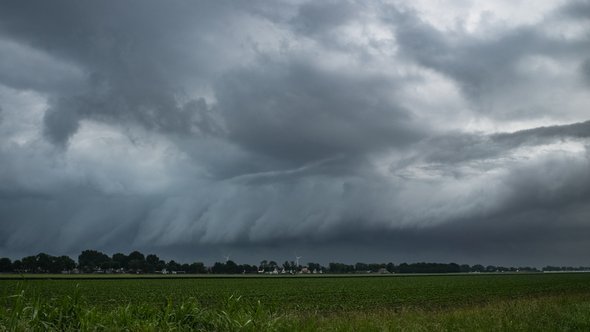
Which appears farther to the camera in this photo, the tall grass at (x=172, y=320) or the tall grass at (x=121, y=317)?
the tall grass at (x=172, y=320)

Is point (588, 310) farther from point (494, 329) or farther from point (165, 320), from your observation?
point (165, 320)

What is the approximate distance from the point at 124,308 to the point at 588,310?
69.1 ft

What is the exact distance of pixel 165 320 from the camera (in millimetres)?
13852

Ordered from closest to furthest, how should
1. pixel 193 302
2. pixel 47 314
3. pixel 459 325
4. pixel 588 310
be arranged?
pixel 47 314
pixel 193 302
pixel 459 325
pixel 588 310

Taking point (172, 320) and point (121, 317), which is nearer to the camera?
point (121, 317)

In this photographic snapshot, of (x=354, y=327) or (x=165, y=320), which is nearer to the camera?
(x=165, y=320)

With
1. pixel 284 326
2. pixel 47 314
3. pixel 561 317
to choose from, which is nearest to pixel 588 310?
pixel 561 317

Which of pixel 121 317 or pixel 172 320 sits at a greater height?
pixel 121 317

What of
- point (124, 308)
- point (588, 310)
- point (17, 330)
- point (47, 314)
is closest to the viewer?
point (17, 330)

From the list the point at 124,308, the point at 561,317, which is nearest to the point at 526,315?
the point at 561,317

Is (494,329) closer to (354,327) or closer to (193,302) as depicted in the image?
(354,327)

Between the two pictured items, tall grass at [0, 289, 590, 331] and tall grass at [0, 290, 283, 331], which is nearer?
tall grass at [0, 290, 283, 331]

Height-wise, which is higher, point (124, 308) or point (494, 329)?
point (124, 308)

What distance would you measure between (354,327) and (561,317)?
10556 mm
